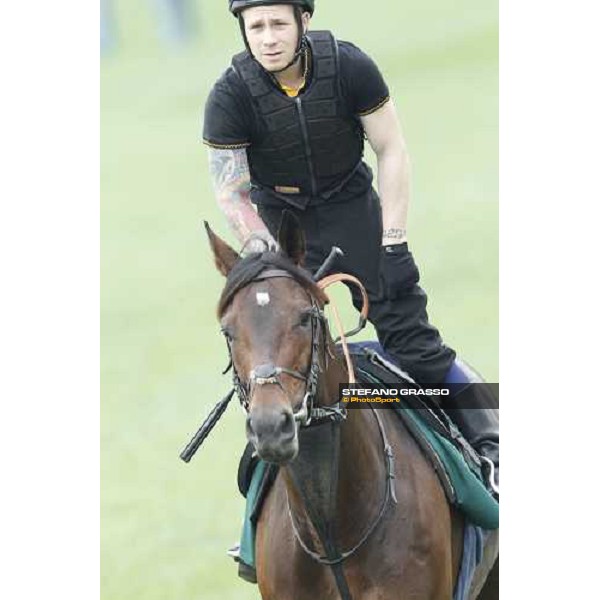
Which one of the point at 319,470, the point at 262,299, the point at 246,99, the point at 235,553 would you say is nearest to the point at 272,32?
the point at 246,99

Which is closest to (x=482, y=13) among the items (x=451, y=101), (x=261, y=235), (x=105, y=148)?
(x=451, y=101)

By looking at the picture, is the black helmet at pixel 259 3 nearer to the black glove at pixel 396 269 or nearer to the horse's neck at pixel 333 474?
the black glove at pixel 396 269

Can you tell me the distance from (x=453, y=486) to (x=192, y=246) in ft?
27.0

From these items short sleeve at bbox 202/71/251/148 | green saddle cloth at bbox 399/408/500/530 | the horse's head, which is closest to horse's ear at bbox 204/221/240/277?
the horse's head

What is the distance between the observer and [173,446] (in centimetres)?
1081

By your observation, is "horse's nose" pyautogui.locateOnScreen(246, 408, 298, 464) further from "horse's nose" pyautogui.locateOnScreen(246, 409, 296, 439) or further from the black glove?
the black glove

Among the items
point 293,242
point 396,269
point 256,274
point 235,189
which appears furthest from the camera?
point 396,269

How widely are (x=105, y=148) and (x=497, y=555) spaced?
367 inches

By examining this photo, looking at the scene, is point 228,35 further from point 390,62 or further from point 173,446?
point 173,446

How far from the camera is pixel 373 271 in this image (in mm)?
6469

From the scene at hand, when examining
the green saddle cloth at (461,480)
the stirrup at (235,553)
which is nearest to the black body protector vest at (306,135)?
the green saddle cloth at (461,480)

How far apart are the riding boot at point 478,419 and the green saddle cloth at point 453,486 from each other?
0.36 metres

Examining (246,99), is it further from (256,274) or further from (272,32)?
(256,274)

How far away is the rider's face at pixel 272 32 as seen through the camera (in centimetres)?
589
